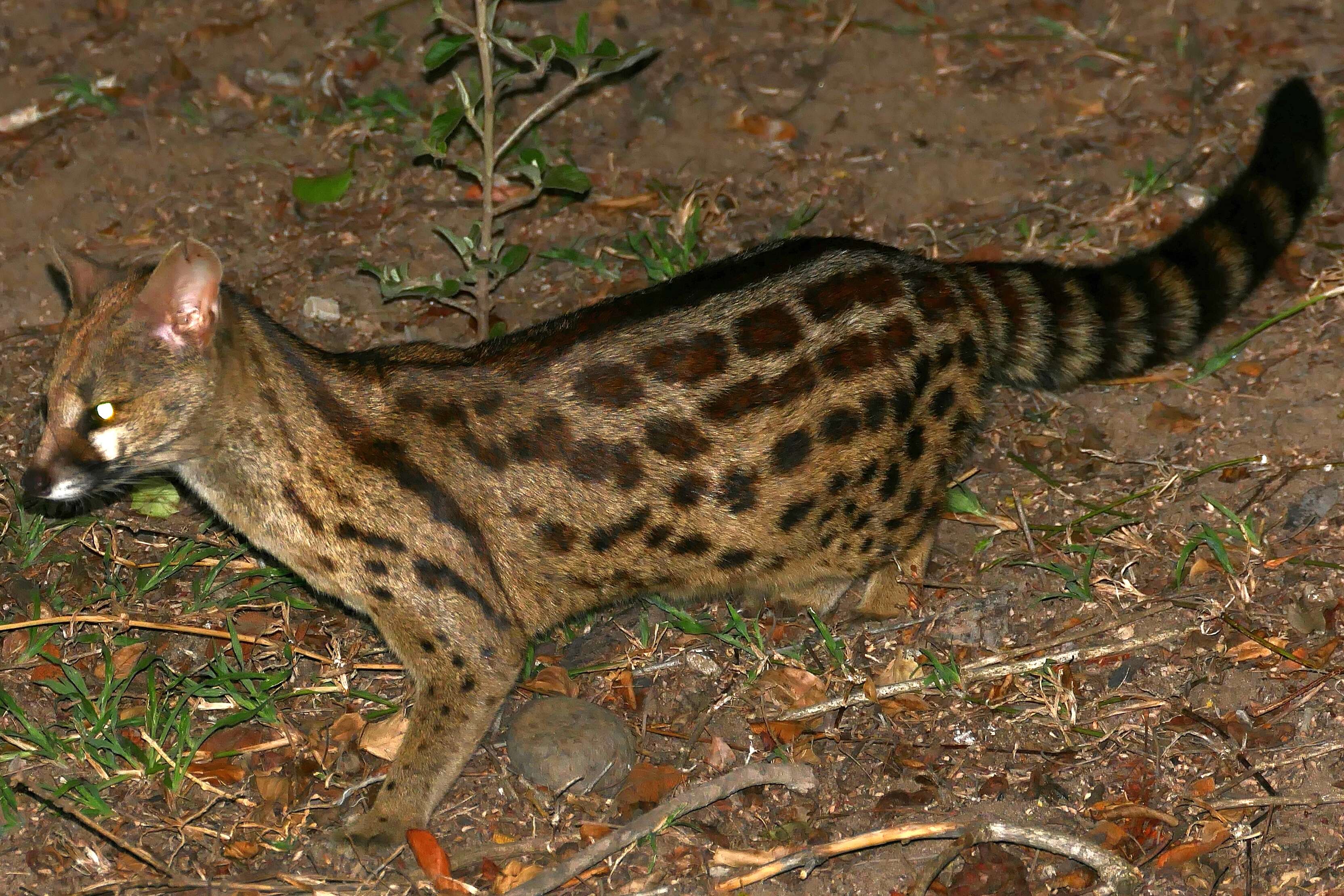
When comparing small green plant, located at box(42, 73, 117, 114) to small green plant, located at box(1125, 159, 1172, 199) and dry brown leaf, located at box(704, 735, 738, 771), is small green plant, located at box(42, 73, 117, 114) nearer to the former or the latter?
dry brown leaf, located at box(704, 735, 738, 771)

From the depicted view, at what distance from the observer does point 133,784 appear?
480 cm

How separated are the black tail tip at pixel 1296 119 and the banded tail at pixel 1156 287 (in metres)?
0.01

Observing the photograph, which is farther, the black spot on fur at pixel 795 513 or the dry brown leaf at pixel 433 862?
the black spot on fur at pixel 795 513

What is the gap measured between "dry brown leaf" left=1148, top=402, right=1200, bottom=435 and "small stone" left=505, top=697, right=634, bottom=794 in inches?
103

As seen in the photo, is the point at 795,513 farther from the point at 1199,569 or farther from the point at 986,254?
the point at 986,254

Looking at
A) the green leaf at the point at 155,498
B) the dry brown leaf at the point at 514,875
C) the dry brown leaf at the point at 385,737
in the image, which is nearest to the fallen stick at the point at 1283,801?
the dry brown leaf at the point at 514,875

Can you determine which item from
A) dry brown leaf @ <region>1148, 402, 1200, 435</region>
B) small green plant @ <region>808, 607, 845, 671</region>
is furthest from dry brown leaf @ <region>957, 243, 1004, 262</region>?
small green plant @ <region>808, 607, 845, 671</region>

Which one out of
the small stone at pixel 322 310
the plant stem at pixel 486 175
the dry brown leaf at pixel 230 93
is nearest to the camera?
the plant stem at pixel 486 175

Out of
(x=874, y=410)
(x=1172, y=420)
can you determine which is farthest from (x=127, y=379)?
(x=1172, y=420)

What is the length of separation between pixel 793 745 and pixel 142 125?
4.70 meters

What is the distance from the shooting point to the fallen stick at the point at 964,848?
4297 mm

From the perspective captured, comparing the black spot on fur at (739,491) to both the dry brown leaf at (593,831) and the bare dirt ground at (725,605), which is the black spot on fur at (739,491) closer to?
the bare dirt ground at (725,605)

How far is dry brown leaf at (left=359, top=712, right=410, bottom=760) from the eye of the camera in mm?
4988

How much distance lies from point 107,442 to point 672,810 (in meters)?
2.14
